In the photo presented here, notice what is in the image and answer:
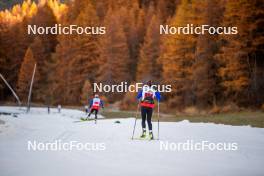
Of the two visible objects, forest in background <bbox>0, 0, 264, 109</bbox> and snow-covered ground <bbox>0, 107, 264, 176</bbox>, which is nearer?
snow-covered ground <bbox>0, 107, 264, 176</bbox>

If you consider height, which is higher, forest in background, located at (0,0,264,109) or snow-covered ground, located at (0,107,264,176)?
forest in background, located at (0,0,264,109)

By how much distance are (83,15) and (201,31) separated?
1018 inches

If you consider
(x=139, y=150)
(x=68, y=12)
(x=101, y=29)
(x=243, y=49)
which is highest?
(x=68, y=12)

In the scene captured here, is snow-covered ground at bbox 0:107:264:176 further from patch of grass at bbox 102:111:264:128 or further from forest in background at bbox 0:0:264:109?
forest in background at bbox 0:0:264:109

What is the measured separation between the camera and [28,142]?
11562 millimetres

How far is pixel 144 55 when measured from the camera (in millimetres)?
51156

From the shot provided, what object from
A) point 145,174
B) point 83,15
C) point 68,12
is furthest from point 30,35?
point 145,174

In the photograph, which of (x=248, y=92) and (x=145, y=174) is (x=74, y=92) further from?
(x=145, y=174)

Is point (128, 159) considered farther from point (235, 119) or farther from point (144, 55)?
point (144, 55)

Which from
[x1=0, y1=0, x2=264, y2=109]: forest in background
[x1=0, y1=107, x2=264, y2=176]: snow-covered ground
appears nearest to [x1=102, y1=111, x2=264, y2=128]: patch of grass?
[x1=0, y1=0, x2=264, y2=109]: forest in background

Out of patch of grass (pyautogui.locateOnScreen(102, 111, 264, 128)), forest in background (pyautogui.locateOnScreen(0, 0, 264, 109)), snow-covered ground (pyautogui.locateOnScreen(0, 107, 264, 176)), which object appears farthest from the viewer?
forest in background (pyautogui.locateOnScreen(0, 0, 264, 109))

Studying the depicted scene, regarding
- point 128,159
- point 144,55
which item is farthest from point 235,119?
point 144,55

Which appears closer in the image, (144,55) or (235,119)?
(235,119)

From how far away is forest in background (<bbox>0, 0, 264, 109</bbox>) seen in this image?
32906mm
